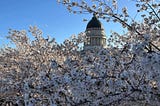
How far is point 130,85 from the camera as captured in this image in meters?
4.77

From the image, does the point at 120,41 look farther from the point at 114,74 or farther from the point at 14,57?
the point at 114,74

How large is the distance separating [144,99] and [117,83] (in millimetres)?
712

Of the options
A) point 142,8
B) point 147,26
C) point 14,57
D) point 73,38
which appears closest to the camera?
point 142,8

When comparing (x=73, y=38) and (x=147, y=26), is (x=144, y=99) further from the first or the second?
(x=73, y=38)

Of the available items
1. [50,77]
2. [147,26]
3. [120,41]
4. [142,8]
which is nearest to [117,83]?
[50,77]

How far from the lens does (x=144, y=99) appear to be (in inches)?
202

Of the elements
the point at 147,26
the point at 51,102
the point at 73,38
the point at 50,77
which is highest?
the point at 73,38

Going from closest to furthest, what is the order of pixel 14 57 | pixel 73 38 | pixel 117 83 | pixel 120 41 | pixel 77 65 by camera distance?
pixel 117 83
pixel 77 65
pixel 120 41
pixel 14 57
pixel 73 38

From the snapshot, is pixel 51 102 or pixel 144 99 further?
pixel 144 99

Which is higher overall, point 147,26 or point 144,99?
point 147,26

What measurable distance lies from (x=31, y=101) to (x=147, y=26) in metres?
4.90

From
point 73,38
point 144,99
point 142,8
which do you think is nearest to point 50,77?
point 144,99

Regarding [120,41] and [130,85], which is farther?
[120,41]

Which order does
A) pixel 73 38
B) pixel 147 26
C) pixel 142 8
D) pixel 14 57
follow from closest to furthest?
pixel 142 8, pixel 147 26, pixel 14 57, pixel 73 38
